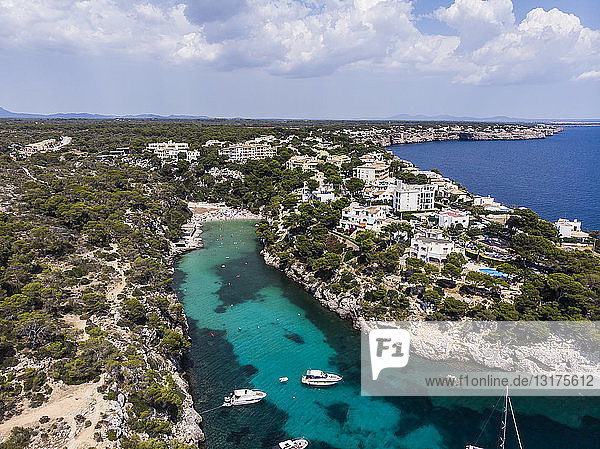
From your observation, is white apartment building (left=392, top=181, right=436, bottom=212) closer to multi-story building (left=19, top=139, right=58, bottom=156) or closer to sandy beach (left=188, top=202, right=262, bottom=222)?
sandy beach (left=188, top=202, right=262, bottom=222)

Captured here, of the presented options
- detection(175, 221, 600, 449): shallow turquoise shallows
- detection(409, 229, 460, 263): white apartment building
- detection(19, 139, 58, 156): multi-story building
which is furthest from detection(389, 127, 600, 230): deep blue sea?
detection(19, 139, 58, 156): multi-story building

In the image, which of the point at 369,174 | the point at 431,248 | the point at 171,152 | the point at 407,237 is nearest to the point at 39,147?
the point at 171,152

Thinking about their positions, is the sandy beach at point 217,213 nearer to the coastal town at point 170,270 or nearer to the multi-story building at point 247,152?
the coastal town at point 170,270

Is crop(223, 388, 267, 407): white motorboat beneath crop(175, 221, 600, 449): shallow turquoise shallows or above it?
above

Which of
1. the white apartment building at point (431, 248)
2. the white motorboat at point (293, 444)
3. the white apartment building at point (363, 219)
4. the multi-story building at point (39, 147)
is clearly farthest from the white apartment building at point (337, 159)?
the white motorboat at point (293, 444)

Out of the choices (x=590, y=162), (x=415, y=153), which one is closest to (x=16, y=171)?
(x=415, y=153)

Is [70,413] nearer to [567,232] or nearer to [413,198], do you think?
→ [413,198]

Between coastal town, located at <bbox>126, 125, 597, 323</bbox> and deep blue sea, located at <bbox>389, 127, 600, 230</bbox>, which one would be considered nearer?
coastal town, located at <bbox>126, 125, 597, 323</bbox>
